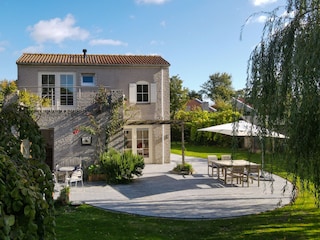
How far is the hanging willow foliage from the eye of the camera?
5.36 m

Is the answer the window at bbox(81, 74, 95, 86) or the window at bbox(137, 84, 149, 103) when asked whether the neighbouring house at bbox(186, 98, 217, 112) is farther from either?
the window at bbox(81, 74, 95, 86)

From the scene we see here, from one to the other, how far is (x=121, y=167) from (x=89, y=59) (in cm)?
955

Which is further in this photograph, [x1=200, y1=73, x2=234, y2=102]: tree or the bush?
[x1=200, y1=73, x2=234, y2=102]: tree

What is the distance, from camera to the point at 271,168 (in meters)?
6.70

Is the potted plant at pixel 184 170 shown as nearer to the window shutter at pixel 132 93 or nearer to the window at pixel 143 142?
the window at pixel 143 142

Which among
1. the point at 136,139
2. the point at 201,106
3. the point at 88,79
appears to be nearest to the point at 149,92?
the point at 136,139

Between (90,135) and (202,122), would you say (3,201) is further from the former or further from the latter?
(202,122)

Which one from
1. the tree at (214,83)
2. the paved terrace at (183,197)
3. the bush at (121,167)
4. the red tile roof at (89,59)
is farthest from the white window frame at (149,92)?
the tree at (214,83)

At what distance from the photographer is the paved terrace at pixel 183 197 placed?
9.75 m

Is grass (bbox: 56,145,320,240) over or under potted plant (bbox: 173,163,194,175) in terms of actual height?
under

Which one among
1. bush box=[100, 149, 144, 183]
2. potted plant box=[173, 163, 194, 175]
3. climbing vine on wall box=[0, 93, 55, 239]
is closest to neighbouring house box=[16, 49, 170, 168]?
potted plant box=[173, 163, 194, 175]

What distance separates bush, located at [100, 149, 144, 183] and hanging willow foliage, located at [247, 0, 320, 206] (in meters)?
8.72

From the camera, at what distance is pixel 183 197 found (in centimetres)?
1162

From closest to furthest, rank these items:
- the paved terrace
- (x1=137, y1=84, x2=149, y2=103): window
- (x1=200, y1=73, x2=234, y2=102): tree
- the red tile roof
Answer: the paved terrace
the red tile roof
(x1=137, y1=84, x2=149, y2=103): window
(x1=200, y1=73, x2=234, y2=102): tree
